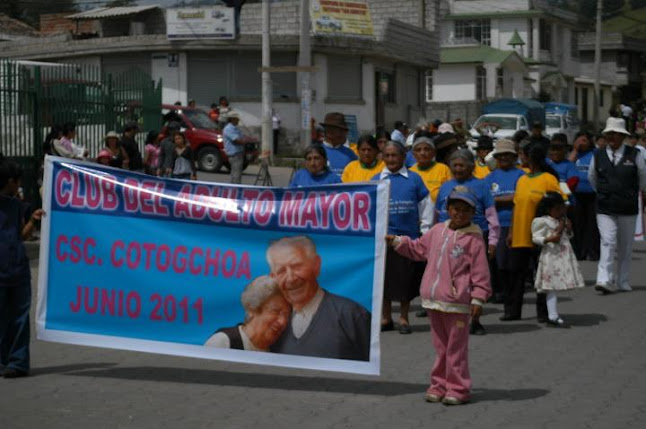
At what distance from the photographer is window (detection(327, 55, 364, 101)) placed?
4028 cm

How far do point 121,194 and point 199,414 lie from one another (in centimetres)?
191

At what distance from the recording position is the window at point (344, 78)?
40281mm

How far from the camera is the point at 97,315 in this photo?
8562mm

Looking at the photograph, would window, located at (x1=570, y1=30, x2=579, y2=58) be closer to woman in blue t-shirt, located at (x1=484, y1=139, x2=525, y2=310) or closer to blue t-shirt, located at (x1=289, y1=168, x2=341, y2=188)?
woman in blue t-shirt, located at (x1=484, y1=139, x2=525, y2=310)

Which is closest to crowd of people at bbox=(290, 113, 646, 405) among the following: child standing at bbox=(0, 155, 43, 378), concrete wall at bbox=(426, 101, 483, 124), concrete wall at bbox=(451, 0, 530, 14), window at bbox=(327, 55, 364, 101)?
child standing at bbox=(0, 155, 43, 378)

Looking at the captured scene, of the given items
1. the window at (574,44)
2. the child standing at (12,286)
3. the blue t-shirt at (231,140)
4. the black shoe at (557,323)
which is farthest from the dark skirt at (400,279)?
the window at (574,44)

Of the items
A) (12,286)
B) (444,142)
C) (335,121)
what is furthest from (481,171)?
(12,286)

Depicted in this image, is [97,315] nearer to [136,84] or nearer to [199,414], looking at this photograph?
[199,414]

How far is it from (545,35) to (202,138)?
1896 inches

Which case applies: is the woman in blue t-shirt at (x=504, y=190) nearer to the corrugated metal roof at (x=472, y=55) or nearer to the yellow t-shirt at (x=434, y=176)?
the yellow t-shirt at (x=434, y=176)

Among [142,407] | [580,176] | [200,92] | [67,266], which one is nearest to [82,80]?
[580,176]

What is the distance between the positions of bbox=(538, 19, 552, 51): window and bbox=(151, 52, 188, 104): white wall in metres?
38.3

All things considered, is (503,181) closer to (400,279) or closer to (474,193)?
(474,193)

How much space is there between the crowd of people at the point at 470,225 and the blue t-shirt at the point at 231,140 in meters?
11.1
